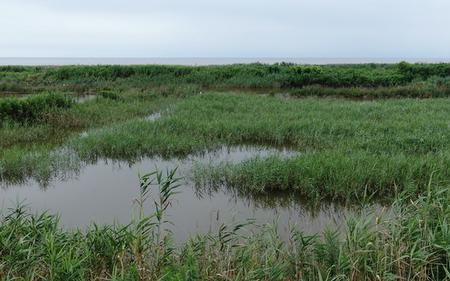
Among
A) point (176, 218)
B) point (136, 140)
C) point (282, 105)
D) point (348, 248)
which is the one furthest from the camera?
point (282, 105)

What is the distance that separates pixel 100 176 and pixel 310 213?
13.7 feet

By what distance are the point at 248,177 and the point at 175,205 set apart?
1411 mm

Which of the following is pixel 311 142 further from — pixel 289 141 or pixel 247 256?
pixel 247 256

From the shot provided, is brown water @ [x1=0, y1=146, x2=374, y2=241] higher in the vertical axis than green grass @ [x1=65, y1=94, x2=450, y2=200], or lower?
lower

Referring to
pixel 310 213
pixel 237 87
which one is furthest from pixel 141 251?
pixel 237 87

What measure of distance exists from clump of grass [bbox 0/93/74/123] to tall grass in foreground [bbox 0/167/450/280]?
904cm

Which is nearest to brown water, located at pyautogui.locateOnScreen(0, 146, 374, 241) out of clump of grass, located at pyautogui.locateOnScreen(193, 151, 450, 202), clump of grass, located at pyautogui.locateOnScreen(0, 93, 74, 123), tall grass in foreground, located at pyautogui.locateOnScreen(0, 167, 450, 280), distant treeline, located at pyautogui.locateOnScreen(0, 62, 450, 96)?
clump of grass, located at pyautogui.locateOnScreen(193, 151, 450, 202)

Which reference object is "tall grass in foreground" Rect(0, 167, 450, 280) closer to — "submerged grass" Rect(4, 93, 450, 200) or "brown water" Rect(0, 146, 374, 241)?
"submerged grass" Rect(4, 93, 450, 200)

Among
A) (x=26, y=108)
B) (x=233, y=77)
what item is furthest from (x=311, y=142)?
(x=233, y=77)

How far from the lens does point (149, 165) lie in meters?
8.04

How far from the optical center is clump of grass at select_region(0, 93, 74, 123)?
1159cm

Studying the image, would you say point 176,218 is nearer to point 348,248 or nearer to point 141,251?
point 141,251

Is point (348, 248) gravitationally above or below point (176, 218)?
above

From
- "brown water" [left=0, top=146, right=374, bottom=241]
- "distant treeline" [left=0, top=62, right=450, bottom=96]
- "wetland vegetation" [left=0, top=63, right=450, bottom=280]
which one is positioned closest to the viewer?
"wetland vegetation" [left=0, top=63, right=450, bottom=280]
